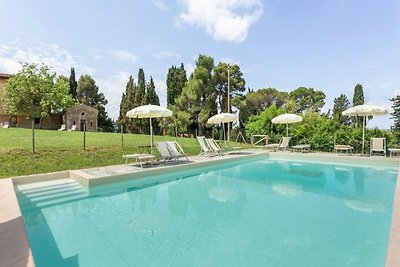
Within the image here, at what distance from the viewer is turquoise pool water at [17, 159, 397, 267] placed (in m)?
3.35

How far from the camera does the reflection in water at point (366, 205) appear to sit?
5261 millimetres

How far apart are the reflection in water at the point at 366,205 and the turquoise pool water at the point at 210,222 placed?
2cm

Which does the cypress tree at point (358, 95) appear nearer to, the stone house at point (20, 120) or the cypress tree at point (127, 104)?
the cypress tree at point (127, 104)

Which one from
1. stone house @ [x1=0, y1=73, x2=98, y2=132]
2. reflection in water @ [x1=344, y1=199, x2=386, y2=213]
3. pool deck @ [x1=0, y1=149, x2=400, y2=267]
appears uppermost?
stone house @ [x1=0, y1=73, x2=98, y2=132]

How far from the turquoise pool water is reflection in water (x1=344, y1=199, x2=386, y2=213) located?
0.02 metres

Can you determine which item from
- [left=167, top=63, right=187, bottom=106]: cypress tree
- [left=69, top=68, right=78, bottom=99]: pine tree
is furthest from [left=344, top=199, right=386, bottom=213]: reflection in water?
[left=69, top=68, right=78, bottom=99]: pine tree

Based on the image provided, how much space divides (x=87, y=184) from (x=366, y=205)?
7.20 metres

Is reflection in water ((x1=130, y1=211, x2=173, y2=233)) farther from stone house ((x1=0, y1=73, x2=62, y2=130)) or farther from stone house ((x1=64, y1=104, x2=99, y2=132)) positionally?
stone house ((x1=0, y1=73, x2=62, y2=130))

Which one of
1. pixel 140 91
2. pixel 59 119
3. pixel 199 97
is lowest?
pixel 59 119

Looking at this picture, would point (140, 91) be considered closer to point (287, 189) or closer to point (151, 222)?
point (287, 189)

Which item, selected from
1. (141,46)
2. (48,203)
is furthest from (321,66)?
(48,203)

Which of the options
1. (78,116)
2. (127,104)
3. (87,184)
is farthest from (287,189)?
(127,104)

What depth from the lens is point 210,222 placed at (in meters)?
4.62

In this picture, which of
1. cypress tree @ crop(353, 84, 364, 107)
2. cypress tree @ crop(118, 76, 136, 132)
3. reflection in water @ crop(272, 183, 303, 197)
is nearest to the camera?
reflection in water @ crop(272, 183, 303, 197)
